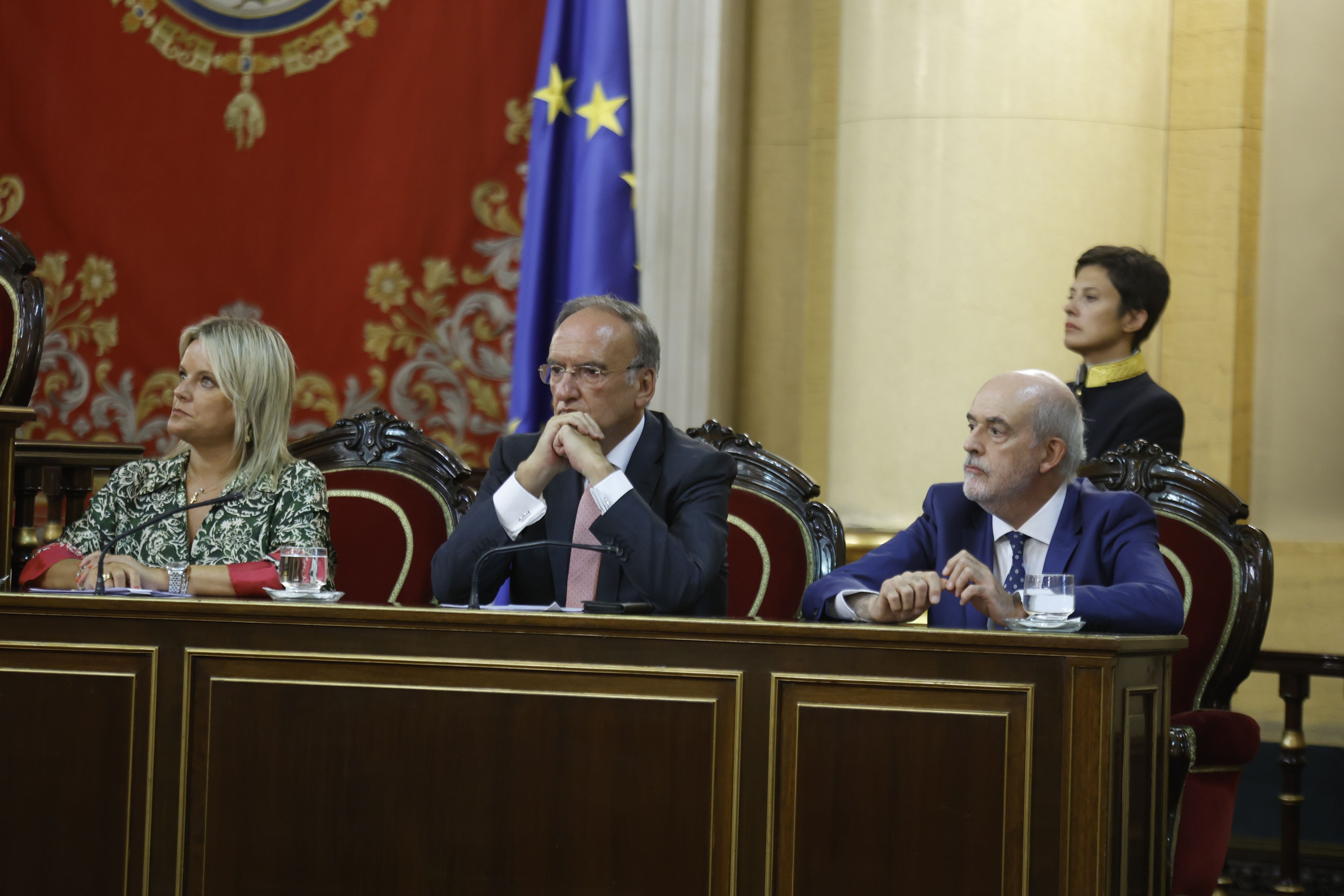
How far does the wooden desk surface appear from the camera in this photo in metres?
2.08

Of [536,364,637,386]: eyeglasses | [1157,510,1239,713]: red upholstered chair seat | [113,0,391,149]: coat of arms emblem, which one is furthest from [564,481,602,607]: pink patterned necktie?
[113,0,391,149]: coat of arms emblem

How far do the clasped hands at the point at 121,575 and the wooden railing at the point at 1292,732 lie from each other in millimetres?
2181

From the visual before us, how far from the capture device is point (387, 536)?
129 inches

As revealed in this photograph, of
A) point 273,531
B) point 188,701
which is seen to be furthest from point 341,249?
point 188,701

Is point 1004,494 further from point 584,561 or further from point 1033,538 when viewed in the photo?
point 584,561

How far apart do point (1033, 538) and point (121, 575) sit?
1.63m

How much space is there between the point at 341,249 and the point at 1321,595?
290 centimetres

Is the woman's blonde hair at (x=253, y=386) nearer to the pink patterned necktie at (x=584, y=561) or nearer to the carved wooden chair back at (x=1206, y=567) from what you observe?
the pink patterned necktie at (x=584, y=561)

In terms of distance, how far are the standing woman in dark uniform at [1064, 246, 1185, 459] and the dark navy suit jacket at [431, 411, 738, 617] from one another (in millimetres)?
880

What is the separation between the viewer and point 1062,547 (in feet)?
9.14

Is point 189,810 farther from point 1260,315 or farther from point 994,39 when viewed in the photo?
point 1260,315

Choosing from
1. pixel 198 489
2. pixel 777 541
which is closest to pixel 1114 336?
pixel 777 541

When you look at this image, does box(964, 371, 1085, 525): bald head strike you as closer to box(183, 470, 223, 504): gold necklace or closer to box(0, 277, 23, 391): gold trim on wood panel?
box(183, 470, 223, 504): gold necklace

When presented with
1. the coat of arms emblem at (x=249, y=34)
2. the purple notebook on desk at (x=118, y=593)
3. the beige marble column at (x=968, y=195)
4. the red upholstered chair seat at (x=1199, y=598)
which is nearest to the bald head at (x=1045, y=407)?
the red upholstered chair seat at (x=1199, y=598)
